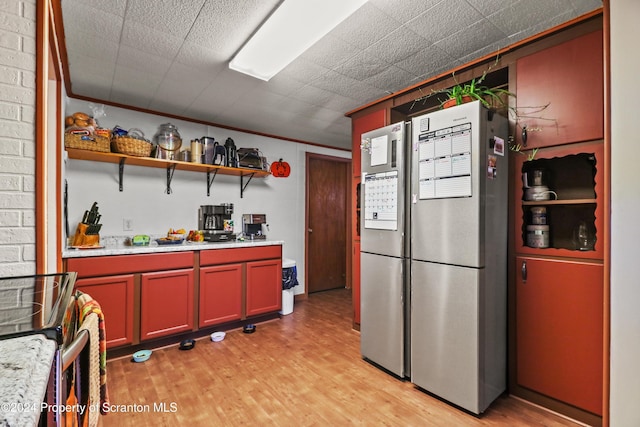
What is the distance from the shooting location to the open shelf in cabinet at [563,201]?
189 cm

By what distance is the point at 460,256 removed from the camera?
74.8 inches

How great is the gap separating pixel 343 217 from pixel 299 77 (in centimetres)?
298

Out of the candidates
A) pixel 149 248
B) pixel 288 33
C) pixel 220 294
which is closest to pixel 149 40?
pixel 288 33

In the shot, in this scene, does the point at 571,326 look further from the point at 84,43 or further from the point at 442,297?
the point at 84,43

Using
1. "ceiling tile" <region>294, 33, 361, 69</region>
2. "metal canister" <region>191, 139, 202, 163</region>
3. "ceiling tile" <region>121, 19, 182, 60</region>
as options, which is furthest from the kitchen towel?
"metal canister" <region>191, 139, 202, 163</region>

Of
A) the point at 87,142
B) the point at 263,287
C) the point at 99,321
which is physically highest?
the point at 87,142

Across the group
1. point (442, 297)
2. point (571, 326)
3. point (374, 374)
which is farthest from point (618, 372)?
point (374, 374)

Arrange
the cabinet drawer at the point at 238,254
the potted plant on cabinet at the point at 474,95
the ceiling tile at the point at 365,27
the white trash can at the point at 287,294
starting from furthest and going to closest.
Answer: the white trash can at the point at 287,294 < the cabinet drawer at the point at 238,254 < the potted plant on cabinet at the point at 474,95 < the ceiling tile at the point at 365,27

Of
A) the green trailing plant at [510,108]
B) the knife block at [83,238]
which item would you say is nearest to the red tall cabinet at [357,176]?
the green trailing plant at [510,108]

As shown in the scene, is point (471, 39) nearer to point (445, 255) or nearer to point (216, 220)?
point (445, 255)

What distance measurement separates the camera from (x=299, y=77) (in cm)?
261

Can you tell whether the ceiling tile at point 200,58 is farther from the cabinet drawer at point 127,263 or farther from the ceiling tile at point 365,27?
the cabinet drawer at point 127,263

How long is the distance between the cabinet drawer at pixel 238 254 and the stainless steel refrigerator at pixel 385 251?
136 cm

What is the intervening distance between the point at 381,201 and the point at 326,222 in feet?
8.84
